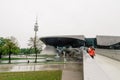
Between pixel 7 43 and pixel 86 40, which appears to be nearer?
pixel 7 43

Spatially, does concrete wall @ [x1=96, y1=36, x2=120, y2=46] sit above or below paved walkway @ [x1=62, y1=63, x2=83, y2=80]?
above

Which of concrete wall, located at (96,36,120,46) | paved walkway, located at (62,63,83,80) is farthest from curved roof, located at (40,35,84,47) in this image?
paved walkway, located at (62,63,83,80)

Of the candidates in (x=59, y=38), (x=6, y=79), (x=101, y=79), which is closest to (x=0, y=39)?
(x=59, y=38)

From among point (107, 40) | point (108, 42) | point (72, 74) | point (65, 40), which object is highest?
point (107, 40)

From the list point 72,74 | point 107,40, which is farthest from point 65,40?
point 72,74

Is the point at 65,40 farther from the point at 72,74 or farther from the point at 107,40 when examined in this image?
the point at 72,74

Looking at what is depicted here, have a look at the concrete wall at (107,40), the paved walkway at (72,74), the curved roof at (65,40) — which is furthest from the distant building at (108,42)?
the paved walkway at (72,74)

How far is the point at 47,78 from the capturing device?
39.6 feet

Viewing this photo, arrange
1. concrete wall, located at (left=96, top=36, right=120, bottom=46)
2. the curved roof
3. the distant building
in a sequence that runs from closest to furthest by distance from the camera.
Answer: the curved roof, the distant building, concrete wall, located at (left=96, top=36, right=120, bottom=46)

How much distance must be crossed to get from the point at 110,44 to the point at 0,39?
5352 cm

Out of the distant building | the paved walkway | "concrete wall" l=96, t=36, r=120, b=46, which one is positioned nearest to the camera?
the paved walkway

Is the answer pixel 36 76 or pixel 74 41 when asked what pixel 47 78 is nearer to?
pixel 36 76

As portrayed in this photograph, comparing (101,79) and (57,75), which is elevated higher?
(101,79)

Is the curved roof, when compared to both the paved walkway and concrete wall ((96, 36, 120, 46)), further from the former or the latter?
the paved walkway
